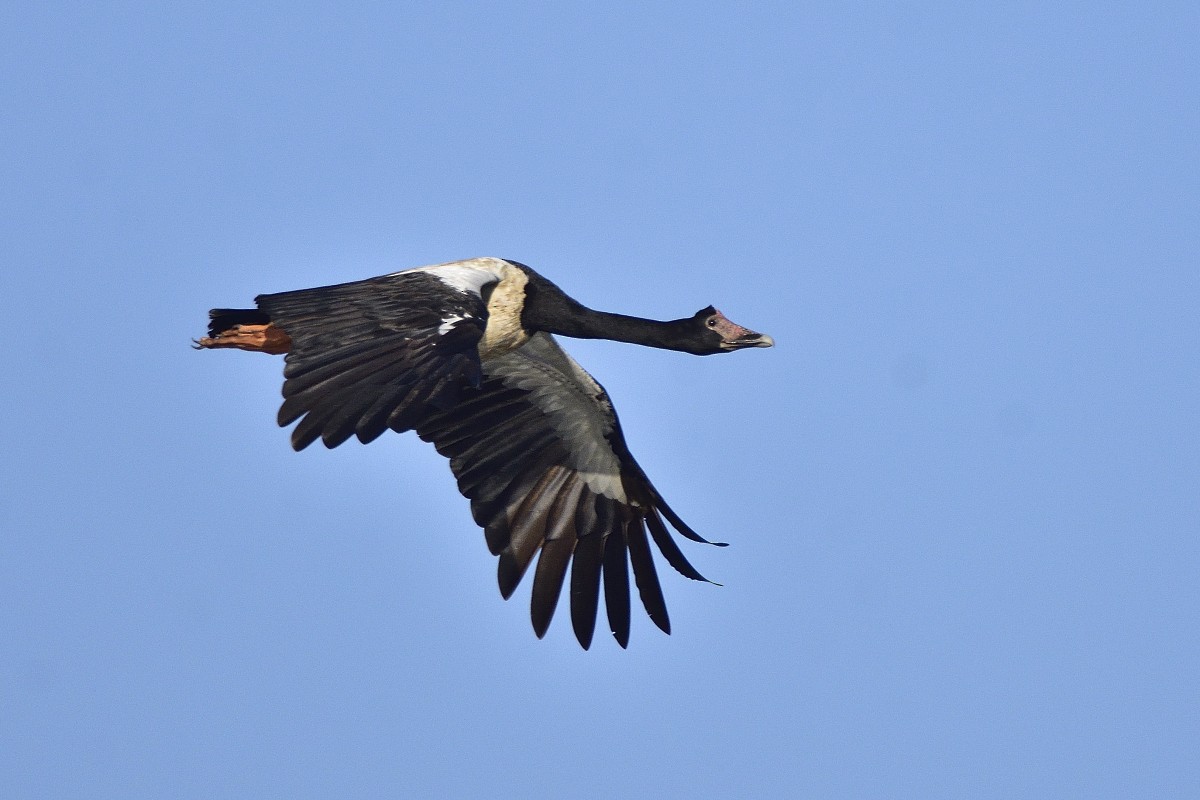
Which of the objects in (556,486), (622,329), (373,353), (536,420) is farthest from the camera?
(536,420)

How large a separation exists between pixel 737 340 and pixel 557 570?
85.5 inches

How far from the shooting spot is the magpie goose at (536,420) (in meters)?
10.6

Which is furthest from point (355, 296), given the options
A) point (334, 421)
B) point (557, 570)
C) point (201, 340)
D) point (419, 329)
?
point (557, 570)

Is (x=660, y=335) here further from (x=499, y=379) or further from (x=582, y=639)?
(x=582, y=639)

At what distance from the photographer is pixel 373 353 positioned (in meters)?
9.92

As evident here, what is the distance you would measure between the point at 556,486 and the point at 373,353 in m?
3.49

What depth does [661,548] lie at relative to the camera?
12.7 meters

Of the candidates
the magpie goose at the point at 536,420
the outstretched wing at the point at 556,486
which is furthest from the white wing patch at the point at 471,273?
the outstretched wing at the point at 556,486

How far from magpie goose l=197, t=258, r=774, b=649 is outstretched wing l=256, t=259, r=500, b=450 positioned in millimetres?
20

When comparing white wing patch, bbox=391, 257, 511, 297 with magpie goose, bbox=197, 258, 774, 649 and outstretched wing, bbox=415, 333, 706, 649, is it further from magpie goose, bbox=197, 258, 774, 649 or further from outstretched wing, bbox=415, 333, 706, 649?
outstretched wing, bbox=415, 333, 706, 649

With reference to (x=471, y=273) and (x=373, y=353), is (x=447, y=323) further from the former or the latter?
(x=471, y=273)

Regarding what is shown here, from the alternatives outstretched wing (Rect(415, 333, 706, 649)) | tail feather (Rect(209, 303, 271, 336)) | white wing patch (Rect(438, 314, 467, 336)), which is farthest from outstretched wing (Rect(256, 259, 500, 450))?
outstretched wing (Rect(415, 333, 706, 649))

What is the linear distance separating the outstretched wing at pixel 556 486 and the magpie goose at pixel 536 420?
10 millimetres

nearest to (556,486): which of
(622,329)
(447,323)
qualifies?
(622,329)
